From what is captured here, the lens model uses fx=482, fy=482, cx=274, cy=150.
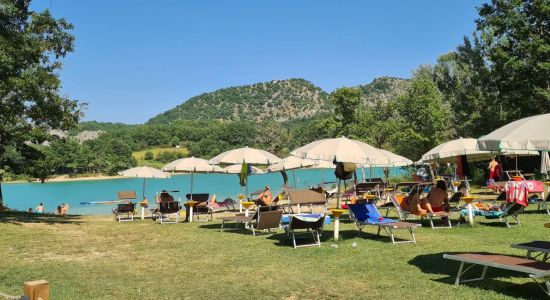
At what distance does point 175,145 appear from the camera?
364ft

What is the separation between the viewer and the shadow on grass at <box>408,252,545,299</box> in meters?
5.29

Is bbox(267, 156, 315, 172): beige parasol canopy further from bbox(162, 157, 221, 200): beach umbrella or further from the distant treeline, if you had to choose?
the distant treeline

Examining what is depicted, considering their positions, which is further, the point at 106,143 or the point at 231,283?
the point at 106,143

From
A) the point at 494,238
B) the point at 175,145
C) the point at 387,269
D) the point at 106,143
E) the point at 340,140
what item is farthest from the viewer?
the point at 175,145

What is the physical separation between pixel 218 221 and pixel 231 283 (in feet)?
25.5

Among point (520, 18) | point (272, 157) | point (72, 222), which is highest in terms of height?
point (520, 18)

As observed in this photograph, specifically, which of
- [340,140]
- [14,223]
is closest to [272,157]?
[340,140]

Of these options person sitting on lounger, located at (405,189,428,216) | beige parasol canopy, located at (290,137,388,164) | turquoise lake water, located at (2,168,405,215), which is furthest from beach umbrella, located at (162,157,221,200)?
turquoise lake water, located at (2,168,405,215)

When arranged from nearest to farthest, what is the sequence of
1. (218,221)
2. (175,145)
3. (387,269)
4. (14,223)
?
(387,269)
(14,223)
(218,221)
(175,145)

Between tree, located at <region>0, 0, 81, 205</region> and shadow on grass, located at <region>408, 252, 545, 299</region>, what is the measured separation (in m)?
10.4

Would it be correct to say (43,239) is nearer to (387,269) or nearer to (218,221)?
(218,221)

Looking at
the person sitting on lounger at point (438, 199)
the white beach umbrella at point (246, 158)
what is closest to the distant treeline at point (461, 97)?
the white beach umbrella at point (246, 158)

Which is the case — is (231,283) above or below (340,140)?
below

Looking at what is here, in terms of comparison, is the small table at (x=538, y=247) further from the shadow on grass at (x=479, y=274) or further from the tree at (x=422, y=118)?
the tree at (x=422, y=118)
